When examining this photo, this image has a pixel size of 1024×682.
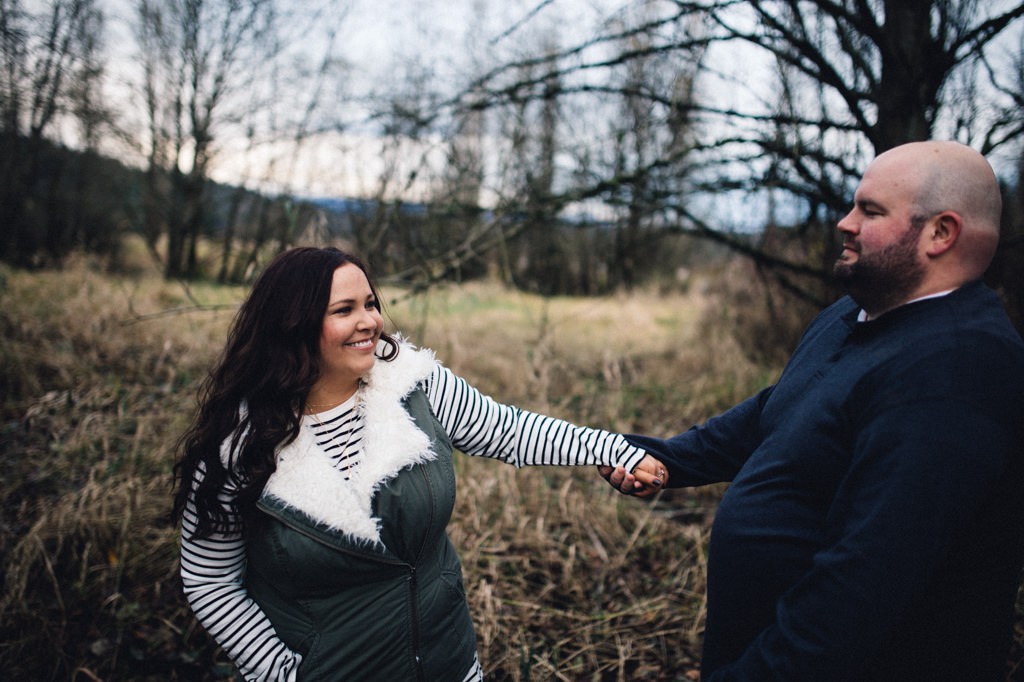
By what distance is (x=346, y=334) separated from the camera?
1.70 meters

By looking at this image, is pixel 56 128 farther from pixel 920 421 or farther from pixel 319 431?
pixel 920 421

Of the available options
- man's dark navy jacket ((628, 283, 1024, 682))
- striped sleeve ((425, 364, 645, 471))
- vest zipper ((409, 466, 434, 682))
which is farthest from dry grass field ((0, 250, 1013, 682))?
man's dark navy jacket ((628, 283, 1024, 682))

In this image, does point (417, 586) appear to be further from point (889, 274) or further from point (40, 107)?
point (40, 107)

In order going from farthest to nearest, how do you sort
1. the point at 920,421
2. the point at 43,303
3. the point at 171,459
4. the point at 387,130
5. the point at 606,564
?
the point at 43,303, the point at 387,130, the point at 171,459, the point at 606,564, the point at 920,421

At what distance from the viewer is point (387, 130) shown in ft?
15.8

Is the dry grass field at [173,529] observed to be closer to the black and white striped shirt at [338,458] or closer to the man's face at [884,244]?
the black and white striped shirt at [338,458]

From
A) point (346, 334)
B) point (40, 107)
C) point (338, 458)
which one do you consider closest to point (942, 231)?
point (346, 334)

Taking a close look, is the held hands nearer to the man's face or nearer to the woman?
the woman

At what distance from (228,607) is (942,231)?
1.99m

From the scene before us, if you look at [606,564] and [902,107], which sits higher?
[902,107]

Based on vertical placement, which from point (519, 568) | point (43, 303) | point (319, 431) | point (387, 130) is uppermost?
point (387, 130)

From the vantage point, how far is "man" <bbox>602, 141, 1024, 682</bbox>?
1123 millimetres

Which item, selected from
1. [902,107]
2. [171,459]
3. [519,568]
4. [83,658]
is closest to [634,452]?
[519,568]

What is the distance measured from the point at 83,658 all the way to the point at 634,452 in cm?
279
